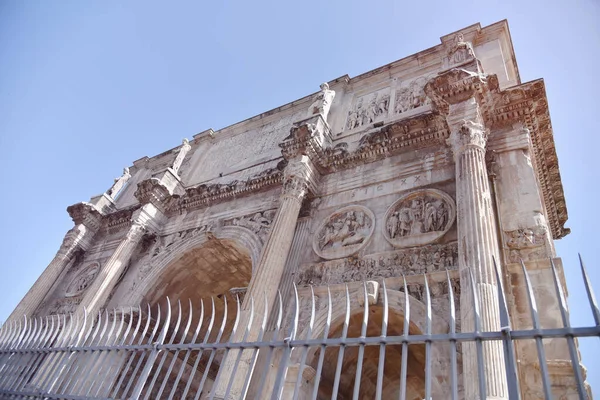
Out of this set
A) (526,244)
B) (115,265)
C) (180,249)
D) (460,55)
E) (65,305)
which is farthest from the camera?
(65,305)

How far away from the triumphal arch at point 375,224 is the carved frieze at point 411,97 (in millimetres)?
92

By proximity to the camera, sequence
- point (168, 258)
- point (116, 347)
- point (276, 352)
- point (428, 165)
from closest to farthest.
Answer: point (116, 347), point (276, 352), point (428, 165), point (168, 258)

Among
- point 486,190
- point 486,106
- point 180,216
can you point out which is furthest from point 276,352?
point 180,216

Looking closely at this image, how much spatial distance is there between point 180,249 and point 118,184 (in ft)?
22.0

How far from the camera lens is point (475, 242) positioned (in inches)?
208

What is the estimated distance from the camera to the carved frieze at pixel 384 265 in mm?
6191

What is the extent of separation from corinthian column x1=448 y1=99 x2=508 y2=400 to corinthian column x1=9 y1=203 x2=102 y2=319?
479 inches

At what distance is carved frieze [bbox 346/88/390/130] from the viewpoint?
10.5 meters

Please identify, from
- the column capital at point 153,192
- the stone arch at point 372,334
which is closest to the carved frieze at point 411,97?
the stone arch at point 372,334

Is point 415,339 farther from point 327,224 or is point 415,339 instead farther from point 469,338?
point 327,224

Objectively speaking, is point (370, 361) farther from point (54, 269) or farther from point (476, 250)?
point (54, 269)

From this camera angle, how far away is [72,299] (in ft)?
38.9

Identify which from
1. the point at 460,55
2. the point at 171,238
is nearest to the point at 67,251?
the point at 171,238

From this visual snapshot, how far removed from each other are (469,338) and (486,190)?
3998mm
